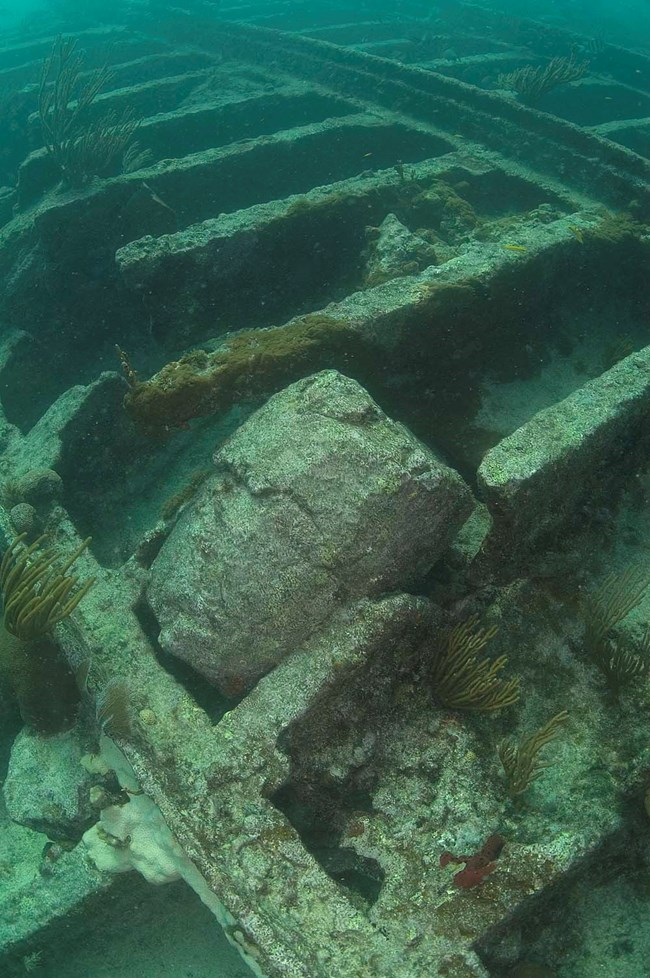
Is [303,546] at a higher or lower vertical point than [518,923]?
higher

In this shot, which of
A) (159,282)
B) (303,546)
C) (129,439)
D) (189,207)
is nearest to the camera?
(303,546)

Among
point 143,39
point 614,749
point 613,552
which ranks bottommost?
point 614,749

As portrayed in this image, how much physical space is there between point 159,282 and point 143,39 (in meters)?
17.9

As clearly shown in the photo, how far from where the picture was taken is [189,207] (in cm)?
980

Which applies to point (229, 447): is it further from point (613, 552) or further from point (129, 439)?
point (613, 552)

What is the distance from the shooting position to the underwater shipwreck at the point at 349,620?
3057 mm

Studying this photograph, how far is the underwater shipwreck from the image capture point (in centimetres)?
306

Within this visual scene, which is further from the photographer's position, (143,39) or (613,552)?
(143,39)

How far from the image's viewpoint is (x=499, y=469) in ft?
11.8

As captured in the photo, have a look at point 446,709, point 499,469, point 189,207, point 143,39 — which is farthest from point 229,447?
point 143,39

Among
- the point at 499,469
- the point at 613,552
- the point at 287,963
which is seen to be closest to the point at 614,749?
the point at 613,552

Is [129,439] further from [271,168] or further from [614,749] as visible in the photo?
[271,168]

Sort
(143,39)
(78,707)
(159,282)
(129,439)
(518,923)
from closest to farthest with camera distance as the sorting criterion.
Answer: (518,923), (78,707), (129,439), (159,282), (143,39)

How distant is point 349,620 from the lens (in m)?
3.39
